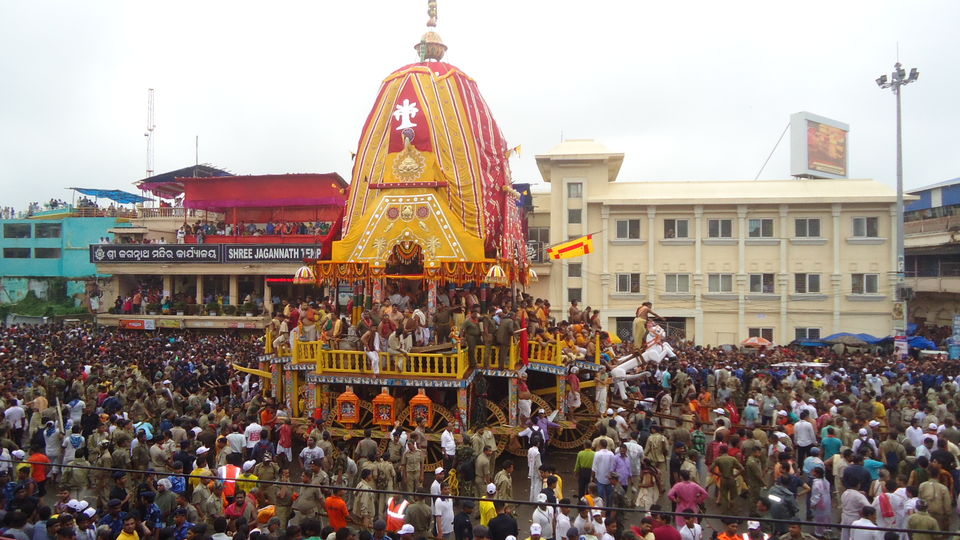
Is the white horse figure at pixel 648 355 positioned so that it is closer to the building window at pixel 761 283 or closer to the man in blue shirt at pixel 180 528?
the man in blue shirt at pixel 180 528

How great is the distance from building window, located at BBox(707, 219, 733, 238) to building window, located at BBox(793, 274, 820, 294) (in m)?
4.33

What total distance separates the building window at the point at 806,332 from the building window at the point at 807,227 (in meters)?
5.11

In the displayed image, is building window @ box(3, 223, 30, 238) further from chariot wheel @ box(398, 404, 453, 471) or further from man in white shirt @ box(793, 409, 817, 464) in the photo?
man in white shirt @ box(793, 409, 817, 464)

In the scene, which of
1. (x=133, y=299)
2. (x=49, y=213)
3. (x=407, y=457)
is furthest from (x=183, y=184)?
(x=407, y=457)

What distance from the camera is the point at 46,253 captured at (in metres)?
47.6

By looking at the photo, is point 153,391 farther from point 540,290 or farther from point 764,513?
point 540,290

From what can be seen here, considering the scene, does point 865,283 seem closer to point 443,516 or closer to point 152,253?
point 443,516

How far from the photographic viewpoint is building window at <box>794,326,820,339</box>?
34.1 metres

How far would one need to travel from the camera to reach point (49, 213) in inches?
2163

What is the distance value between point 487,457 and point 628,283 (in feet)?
85.0

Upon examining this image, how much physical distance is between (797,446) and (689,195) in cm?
2401

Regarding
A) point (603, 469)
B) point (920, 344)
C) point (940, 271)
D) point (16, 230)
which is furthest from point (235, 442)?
point (16, 230)

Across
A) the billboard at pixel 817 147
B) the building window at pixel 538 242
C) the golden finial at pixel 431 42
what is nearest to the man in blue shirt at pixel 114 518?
the golden finial at pixel 431 42

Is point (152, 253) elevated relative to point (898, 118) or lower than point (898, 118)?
lower
